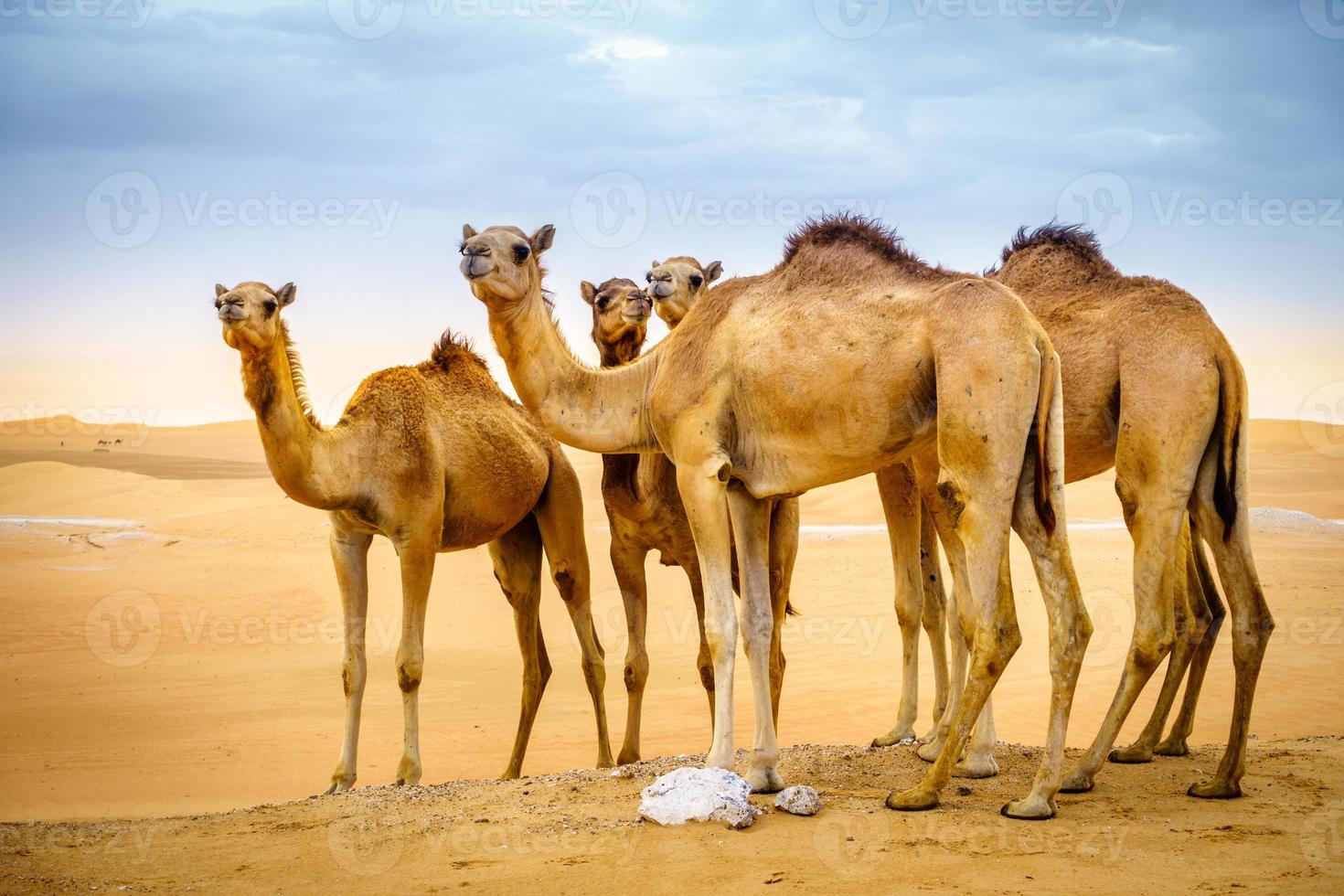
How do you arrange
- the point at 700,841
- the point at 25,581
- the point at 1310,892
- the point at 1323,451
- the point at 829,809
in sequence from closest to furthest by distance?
the point at 1310,892 < the point at 700,841 < the point at 829,809 < the point at 25,581 < the point at 1323,451

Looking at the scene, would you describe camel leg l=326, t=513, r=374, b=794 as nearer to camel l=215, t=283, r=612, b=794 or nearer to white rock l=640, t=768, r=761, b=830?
camel l=215, t=283, r=612, b=794

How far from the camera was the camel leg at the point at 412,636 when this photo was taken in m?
9.52

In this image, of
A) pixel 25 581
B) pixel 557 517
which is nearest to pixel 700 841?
pixel 557 517

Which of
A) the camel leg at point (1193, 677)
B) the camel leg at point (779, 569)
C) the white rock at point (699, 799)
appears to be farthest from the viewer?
the camel leg at point (779, 569)

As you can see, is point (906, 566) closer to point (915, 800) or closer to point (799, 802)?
point (915, 800)

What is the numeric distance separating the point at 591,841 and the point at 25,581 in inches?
750

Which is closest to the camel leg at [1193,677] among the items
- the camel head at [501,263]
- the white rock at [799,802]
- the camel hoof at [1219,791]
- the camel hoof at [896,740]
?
the camel hoof at [1219,791]

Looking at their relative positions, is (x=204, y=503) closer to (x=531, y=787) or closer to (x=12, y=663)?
(x=12, y=663)

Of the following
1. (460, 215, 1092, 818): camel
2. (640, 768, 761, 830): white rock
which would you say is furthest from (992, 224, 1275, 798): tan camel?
(640, 768, 761, 830): white rock

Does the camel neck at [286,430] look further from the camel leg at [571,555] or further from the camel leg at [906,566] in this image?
the camel leg at [906,566]

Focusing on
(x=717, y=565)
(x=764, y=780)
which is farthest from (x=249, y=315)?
(x=764, y=780)

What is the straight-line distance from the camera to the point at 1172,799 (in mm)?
7164

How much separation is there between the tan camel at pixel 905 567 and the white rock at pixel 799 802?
2.95 meters

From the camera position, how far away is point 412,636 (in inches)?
382
